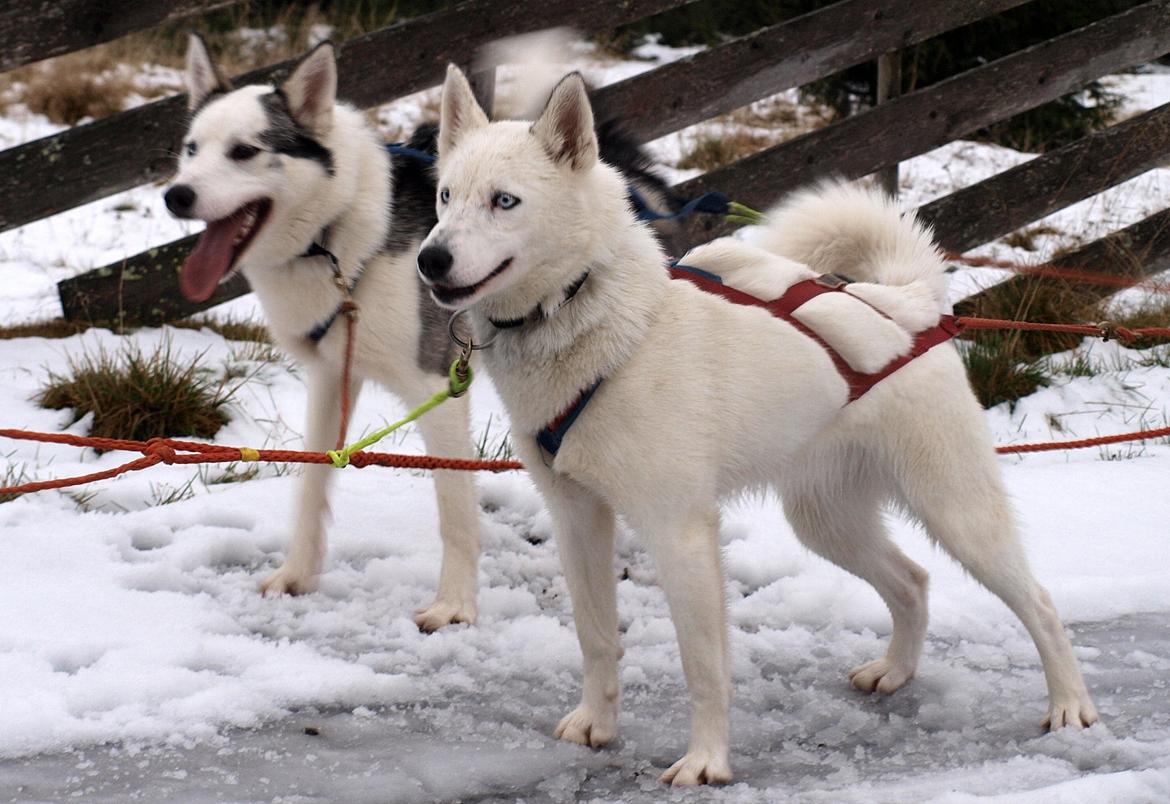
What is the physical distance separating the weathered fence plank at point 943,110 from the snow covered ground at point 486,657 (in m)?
1.75

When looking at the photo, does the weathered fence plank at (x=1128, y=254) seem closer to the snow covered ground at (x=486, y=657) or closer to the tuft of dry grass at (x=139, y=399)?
the snow covered ground at (x=486, y=657)

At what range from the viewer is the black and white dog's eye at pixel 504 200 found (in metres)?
2.47

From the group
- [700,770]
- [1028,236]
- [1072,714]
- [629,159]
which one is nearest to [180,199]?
[629,159]

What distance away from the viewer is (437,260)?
93.8 inches

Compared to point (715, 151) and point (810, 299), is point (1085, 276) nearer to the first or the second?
point (810, 299)

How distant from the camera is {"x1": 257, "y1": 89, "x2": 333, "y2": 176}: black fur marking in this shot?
344cm

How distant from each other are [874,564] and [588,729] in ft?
2.84

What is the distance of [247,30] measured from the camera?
12.5 metres

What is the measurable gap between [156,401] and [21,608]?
151cm

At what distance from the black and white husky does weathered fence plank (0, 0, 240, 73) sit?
145cm

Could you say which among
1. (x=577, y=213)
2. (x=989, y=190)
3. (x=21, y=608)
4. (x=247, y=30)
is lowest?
(x=21, y=608)

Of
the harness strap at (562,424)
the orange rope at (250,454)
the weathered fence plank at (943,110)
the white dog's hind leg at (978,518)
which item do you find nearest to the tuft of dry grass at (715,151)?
the weathered fence plank at (943,110)

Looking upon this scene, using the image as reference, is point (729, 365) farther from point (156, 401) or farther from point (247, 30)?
point (247, 30)

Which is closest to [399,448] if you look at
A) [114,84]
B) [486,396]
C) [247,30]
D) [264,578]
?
[486,396]
